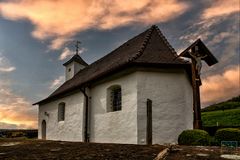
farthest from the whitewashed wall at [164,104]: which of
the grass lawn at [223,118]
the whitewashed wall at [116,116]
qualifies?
the grass lawn at [223,118]

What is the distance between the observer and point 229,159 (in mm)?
4137

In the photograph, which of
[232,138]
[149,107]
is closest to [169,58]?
[149,107]

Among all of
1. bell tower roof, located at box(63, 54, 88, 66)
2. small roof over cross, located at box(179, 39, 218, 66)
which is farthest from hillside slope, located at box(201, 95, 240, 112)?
small roof over cross, located at box(179, 39, 218, 66)

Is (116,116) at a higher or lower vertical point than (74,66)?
lower

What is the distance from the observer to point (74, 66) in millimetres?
26672

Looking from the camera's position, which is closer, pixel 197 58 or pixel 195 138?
pixel 195 138

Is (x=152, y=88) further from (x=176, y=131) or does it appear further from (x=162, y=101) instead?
(x=176, y=131)

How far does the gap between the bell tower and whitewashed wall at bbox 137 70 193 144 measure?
14253 millimetres

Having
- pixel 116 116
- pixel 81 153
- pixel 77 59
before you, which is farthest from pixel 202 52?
pixel 77 59

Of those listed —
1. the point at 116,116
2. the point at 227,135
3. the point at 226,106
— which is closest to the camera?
the point at 227,135

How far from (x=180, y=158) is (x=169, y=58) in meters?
10.2

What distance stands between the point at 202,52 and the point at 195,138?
15.0 ft

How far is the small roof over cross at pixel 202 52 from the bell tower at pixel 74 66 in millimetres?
14898

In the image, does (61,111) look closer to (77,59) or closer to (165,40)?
(77,59)
